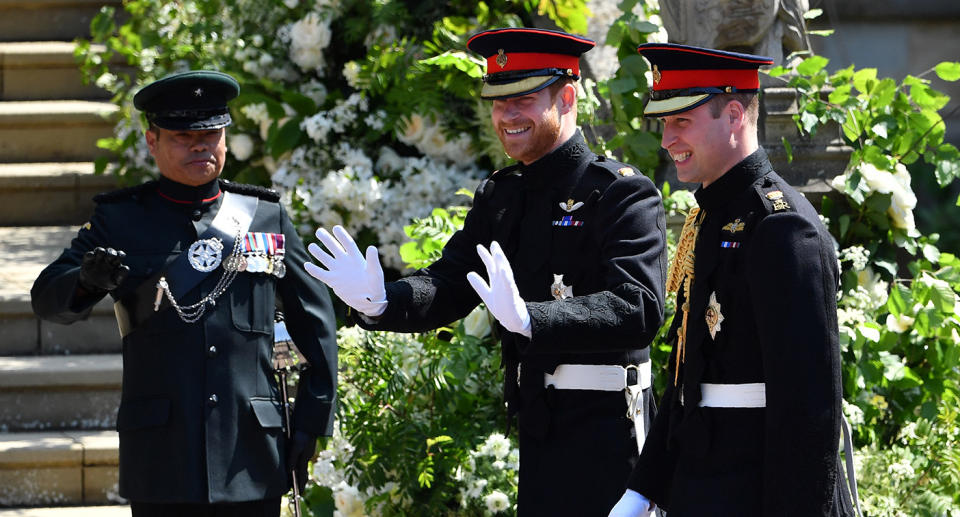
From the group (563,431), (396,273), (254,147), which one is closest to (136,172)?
(254,147)

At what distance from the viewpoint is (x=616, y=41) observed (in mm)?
4922

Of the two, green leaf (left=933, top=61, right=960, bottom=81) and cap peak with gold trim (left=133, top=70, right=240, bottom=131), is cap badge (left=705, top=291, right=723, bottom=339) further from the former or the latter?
green leaf (left=933, top=61, right=960, bottom=81)

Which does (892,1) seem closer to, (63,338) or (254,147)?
(254,147)

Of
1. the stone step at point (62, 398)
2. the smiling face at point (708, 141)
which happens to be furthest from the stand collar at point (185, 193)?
the stone step at point (62, 398)

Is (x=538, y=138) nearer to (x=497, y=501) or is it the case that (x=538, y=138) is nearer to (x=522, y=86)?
(x=522, y=86)

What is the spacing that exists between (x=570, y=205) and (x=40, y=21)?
6518mm

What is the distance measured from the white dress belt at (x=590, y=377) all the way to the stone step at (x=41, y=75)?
5744mm

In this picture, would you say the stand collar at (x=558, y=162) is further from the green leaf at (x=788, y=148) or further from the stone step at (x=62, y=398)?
the stone step at (x=62, y=398)

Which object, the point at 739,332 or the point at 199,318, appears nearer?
the point at 739,332

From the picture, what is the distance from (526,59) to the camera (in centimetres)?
320

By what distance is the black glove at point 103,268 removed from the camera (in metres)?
3.51

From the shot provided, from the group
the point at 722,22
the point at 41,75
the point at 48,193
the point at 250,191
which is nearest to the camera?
the point at 250,191

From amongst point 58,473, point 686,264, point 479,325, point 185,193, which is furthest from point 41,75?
point 686,264

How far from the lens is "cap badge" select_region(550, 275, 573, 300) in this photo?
10.1 ft
